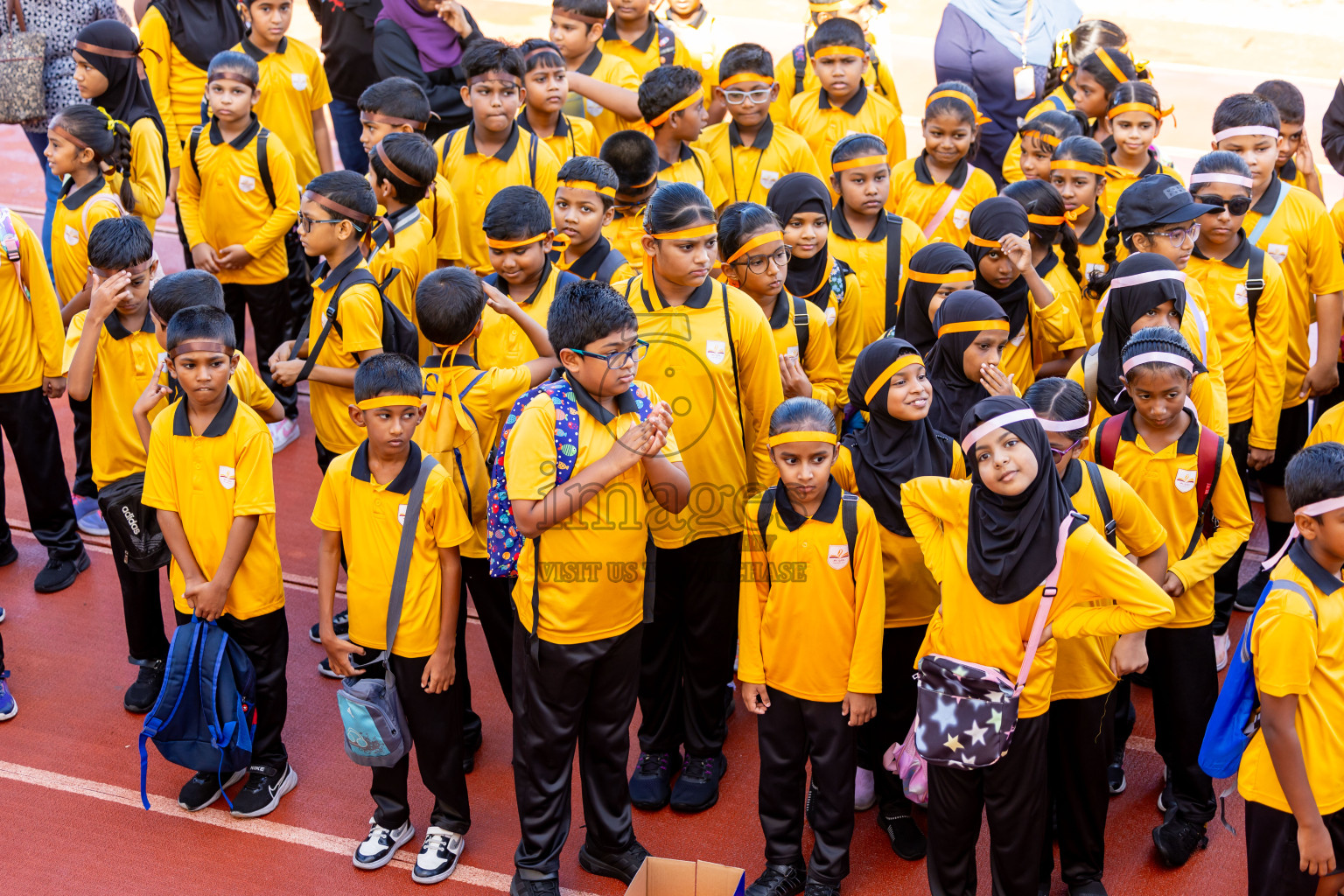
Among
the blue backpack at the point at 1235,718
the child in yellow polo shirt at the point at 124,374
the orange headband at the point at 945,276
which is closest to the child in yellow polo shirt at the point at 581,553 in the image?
the orange headband at the point at 945,276

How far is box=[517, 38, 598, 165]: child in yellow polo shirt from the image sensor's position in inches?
254

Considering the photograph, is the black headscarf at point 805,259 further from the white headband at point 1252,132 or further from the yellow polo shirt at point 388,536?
the white headband at point 1252,132

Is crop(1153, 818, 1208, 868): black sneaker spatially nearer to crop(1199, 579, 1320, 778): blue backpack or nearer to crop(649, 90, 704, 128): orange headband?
crop(1199, 579, 1320, 778): blue backpack

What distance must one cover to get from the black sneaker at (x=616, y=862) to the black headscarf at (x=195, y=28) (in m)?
6.01

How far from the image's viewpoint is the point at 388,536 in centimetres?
427

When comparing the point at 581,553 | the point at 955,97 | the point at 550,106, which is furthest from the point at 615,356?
the point at 955,97

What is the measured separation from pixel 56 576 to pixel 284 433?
5.51 ft

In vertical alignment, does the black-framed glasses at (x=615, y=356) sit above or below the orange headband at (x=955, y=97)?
below

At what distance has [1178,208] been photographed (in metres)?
4.96

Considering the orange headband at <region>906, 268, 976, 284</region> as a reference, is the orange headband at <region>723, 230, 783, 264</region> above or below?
above

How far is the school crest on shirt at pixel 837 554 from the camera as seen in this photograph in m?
3.95

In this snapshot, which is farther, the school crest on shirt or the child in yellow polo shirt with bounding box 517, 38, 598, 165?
the child in yellow polo shirt with bounding box 517, 38, 598, 165

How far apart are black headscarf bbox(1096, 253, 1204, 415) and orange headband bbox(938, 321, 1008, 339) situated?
47 cm

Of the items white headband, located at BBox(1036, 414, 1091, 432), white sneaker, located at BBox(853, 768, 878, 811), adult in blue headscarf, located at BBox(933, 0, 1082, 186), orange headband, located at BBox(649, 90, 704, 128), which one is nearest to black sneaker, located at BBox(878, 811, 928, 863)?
white sneaker, located at BBox(853, 768, 878, 811)
